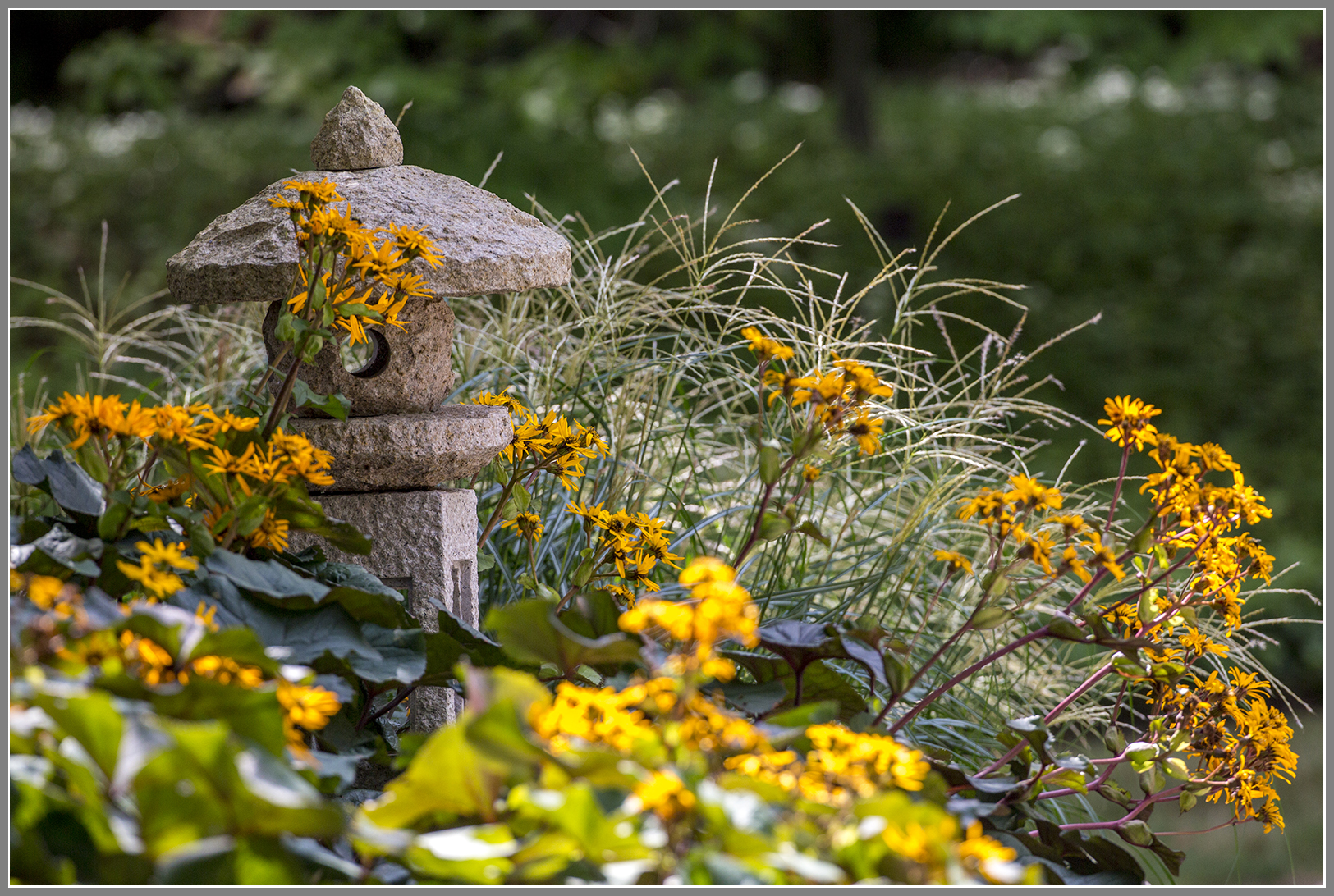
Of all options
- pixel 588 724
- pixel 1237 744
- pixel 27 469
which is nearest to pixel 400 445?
pixel 27 469

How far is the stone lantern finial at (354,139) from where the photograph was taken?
65.3 inches

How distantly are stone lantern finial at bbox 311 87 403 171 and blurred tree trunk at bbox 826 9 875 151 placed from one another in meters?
5.05

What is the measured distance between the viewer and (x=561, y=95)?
6.63 meters

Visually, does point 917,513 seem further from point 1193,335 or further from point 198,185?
point 198,185

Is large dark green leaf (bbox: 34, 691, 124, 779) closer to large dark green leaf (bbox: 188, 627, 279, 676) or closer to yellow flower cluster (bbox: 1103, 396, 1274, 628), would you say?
large dark green leaf (bbox: 188, 627, 279, 676)

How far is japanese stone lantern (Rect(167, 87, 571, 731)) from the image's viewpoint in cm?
153

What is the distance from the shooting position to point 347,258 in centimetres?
138

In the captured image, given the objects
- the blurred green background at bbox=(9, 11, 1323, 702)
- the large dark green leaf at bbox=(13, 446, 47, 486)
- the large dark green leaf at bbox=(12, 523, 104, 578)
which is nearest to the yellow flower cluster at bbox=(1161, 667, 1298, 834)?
the large dark green leaf at bbox=(12, 523, 104, 578)

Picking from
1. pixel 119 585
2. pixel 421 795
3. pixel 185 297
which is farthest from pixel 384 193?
pixel 421 795

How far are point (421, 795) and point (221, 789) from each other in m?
0.16


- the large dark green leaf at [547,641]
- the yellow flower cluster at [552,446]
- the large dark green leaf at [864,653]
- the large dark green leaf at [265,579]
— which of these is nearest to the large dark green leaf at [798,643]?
the large dark green leaf at [864,653]

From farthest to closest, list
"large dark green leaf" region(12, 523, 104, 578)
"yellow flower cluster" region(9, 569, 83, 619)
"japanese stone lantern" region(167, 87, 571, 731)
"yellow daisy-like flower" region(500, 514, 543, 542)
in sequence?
"yellow daisy-like flower" region(500, 514, 543, 542)
"japanese stone lantern" region(167, 87, 571, 731)
"large dark green leaf" region(12, 523, 104, 578)
"yellow flower cluster" region(9, 569, 83, 619)

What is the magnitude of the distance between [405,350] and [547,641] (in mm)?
640

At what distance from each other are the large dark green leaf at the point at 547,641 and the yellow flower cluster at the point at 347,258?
0.45 m
